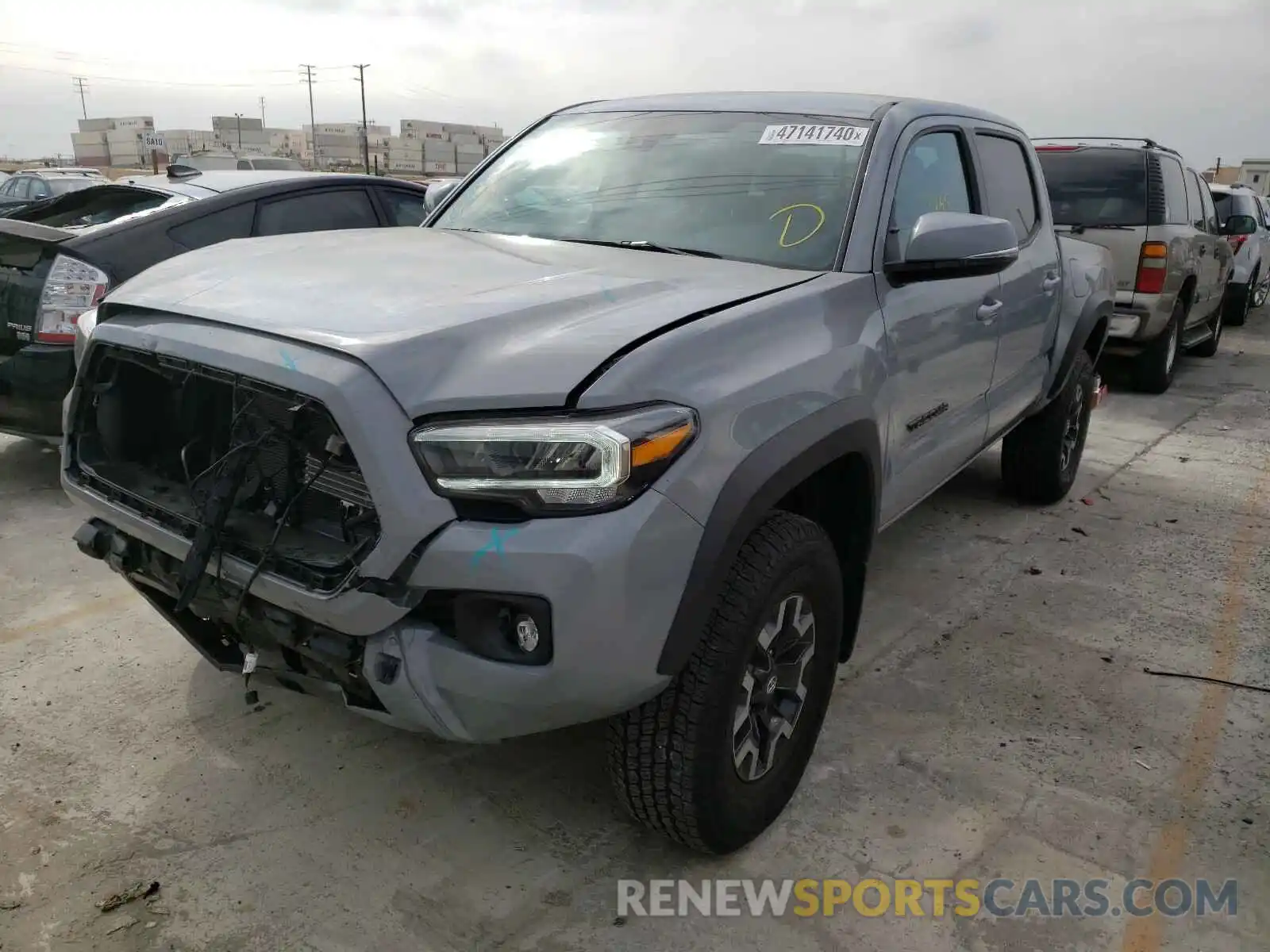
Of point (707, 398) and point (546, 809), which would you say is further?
point (546, 809)

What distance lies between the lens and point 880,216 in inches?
114

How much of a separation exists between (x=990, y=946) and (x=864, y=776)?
2.11 feet

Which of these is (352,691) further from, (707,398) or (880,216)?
(880,216)

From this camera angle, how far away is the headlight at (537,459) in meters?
1.88

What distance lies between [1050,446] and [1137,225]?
3.59 meters

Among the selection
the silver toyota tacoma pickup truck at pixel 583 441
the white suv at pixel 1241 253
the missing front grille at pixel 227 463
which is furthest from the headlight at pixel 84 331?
the white suv at pixel 1241 253

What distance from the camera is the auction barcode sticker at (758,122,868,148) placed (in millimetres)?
3098

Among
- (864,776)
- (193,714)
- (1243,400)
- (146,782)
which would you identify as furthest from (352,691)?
(1243,400)

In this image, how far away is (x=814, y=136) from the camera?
3.14 metres

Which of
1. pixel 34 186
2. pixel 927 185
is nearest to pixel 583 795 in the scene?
pixel 927 185

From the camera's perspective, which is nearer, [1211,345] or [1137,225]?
[1137,225]

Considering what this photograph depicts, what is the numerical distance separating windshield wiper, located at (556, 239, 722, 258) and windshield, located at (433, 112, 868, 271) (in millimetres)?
17

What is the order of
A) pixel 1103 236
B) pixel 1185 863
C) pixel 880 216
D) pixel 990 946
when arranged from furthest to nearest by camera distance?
1. pixel 1103 236
2. pixel 880 216
3. pixel 1185 863
4. pixel 990 946

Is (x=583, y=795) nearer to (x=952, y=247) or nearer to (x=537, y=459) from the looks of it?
(x=537, y=459)
